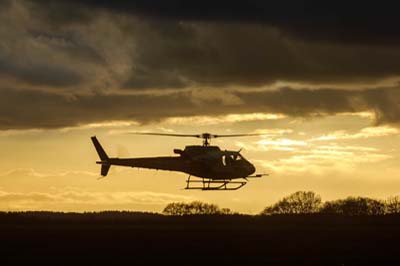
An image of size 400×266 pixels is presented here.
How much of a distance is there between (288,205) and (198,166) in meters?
62.7

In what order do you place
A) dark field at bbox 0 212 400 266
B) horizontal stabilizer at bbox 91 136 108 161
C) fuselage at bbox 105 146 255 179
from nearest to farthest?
dark field at bbox 0 212 400 266, fuselage at bbox 105 146 255 179, horizontal stabilizer at bbox 91 136 108 161

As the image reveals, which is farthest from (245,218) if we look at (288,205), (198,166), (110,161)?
(288,205)

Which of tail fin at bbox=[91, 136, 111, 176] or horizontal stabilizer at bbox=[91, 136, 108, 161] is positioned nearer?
tail fin at bbox=[91, 136, 111, 176]

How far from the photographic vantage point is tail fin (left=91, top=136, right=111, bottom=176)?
104m

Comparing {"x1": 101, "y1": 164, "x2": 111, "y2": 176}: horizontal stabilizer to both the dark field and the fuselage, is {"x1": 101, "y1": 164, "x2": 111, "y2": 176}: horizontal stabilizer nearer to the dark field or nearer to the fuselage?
the fuselage

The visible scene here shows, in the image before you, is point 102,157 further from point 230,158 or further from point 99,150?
point 230,158

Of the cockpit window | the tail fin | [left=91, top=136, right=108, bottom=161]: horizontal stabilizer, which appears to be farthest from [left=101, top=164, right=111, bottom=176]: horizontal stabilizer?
the cockpit window

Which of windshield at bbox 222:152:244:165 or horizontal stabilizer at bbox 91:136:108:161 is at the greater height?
horizontal stabilizer at bbox 91:136:108:161

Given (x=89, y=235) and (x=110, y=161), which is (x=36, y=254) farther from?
(x=110, y=161)

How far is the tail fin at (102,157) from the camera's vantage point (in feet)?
340

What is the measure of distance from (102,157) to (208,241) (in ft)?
126

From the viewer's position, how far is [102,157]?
10494 cm

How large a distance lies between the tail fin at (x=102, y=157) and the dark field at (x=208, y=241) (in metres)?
14.0

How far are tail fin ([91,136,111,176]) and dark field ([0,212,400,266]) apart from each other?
13974mm
